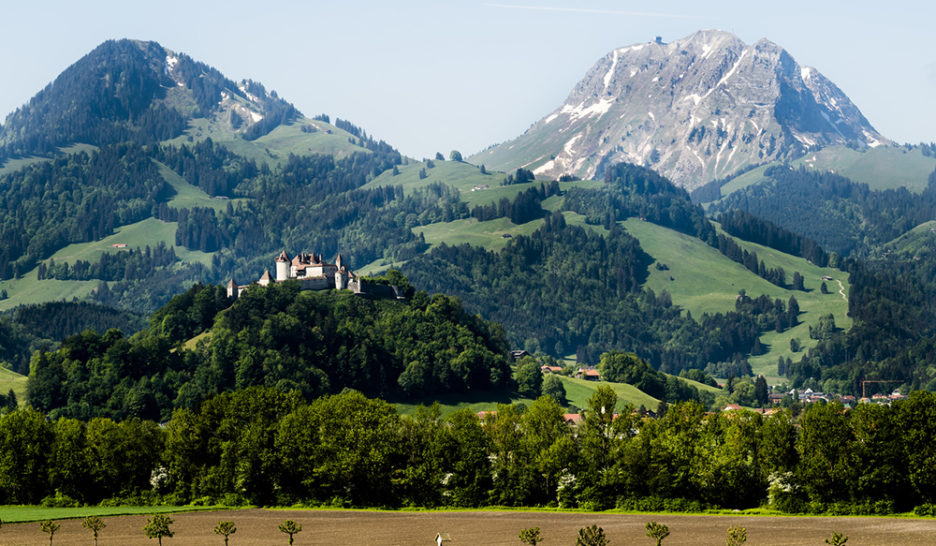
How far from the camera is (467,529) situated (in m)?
114

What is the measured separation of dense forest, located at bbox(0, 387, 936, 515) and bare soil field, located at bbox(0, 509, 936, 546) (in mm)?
7679

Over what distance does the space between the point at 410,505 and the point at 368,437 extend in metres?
9.22

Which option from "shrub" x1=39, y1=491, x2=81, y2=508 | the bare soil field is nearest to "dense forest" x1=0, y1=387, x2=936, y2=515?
"shrub" x1=39, y1=491, x2=81, y2=508

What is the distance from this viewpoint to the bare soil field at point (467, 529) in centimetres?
10562

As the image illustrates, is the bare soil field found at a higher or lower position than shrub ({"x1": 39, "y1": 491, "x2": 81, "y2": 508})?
lower

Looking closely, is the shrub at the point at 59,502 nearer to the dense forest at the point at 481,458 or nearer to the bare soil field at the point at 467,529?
the dense forest at the point at 481,458

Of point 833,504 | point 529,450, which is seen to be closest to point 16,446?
point 529,450

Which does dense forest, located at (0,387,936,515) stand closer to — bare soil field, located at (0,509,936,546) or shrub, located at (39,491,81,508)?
shrub, located at (39,491,81,508)

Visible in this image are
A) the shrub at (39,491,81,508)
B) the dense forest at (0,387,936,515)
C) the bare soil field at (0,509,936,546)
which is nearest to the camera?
the bare soil field at (0,509,936,546)

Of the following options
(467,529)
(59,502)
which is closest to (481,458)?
(467,529)

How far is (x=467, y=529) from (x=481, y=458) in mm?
25083

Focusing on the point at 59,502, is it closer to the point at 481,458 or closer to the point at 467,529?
the point at 481,458

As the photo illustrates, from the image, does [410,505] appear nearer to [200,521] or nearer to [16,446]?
Result: [200,521]

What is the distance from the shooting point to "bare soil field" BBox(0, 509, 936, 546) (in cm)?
10562
